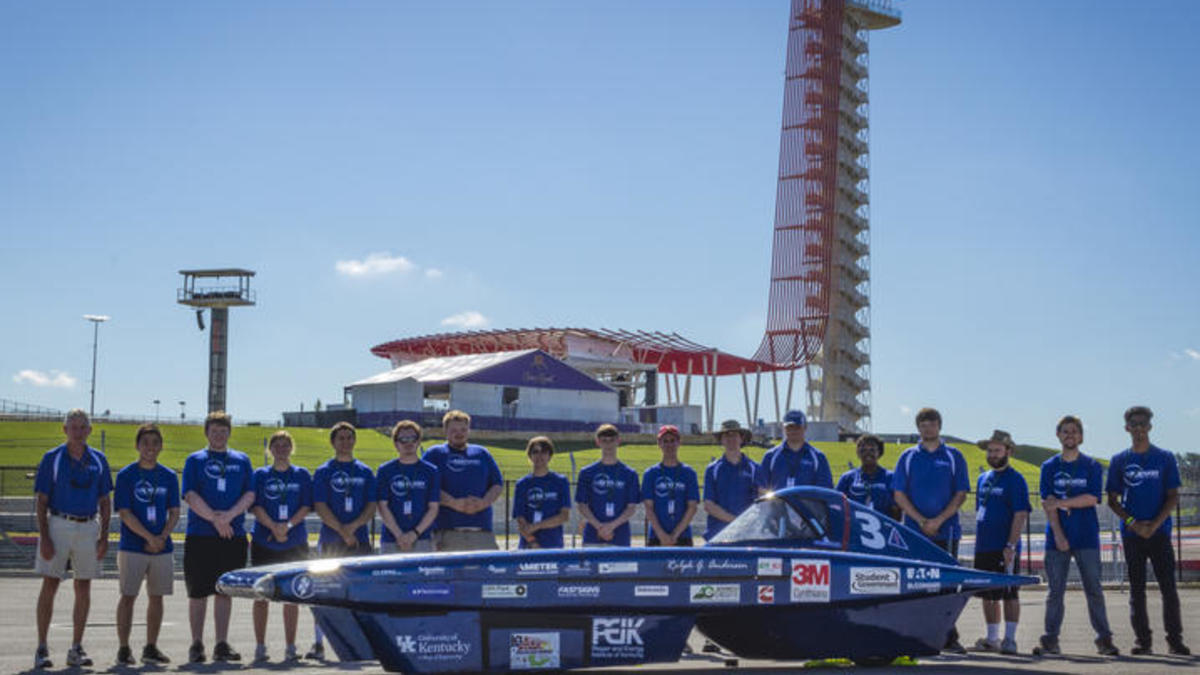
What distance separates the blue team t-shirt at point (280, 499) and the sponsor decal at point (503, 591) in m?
2.73

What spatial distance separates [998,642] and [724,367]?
63631 mm

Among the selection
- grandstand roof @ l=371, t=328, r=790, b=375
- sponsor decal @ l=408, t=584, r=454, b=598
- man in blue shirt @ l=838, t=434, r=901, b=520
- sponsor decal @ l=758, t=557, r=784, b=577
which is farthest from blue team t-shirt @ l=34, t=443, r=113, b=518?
grandstand roof @ l=371, t=328, r=790, b=375

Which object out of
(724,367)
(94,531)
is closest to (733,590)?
(94,531)

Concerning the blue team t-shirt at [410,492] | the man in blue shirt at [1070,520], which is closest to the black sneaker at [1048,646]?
the man in blue shirt at [1070,520]

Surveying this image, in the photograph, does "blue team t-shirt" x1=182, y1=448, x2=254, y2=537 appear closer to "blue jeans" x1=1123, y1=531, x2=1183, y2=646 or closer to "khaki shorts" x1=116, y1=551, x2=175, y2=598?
"khaki shorts" x1=116, y1=551, x2=175, y2=598

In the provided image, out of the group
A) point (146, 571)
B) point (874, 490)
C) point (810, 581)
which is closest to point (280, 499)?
point (146, 571)

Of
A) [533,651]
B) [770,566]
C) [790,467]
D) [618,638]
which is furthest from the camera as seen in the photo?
[790,467]

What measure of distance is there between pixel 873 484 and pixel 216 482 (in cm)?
546

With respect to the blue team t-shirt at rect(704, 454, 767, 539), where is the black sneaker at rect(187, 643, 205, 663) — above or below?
below

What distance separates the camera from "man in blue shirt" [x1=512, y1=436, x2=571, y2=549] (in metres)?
10.5

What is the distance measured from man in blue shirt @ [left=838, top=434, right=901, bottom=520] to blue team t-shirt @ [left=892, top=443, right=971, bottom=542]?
0.35 m

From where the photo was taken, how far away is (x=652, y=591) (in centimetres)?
820

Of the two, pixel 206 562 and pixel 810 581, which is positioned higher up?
pixel 810 581

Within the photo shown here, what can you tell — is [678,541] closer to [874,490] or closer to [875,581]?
[874,490]
